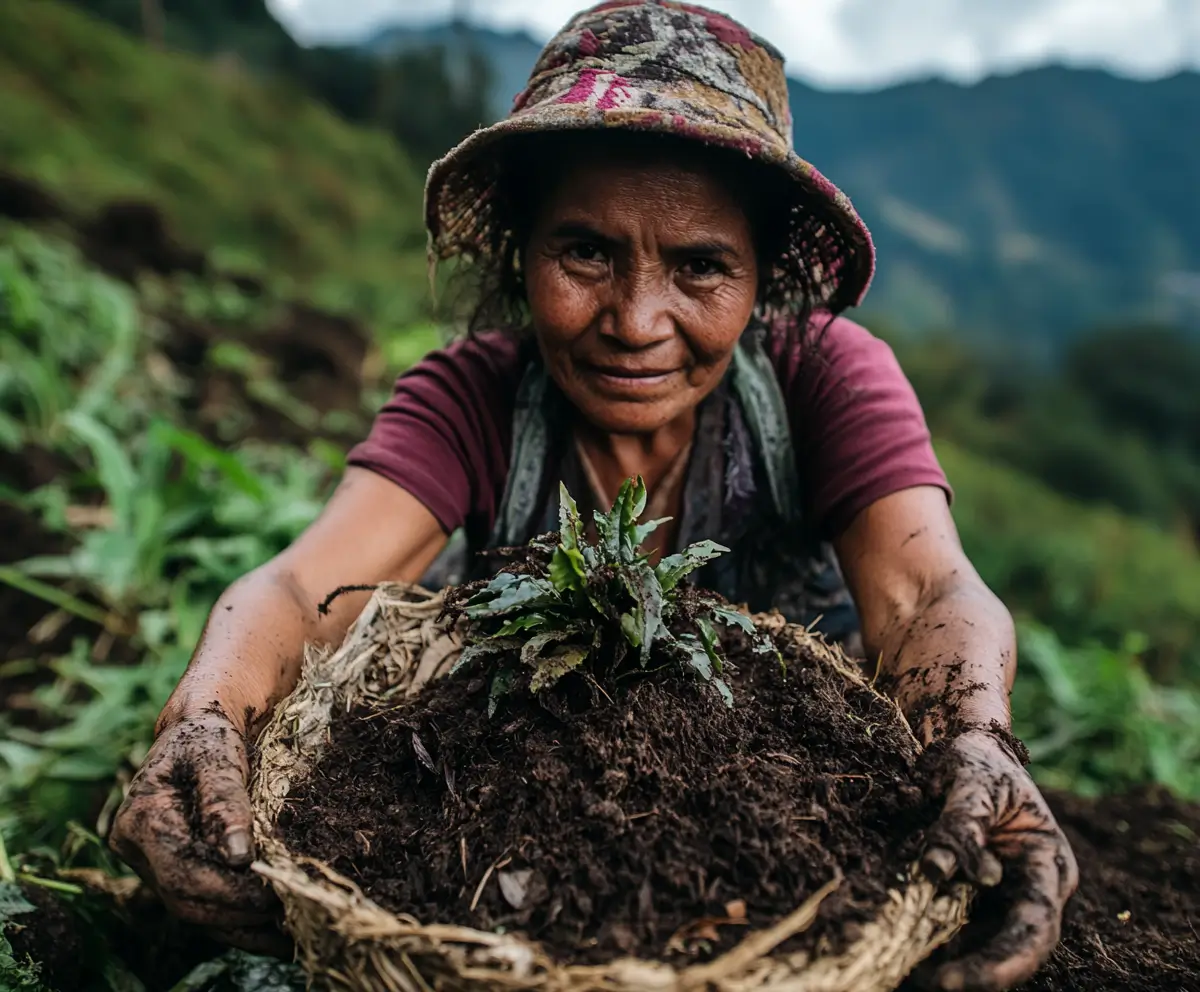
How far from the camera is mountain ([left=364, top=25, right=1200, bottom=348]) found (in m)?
25.1

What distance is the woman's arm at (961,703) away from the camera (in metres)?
1.10

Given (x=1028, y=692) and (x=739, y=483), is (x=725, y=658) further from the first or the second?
(x=1028, y=692)

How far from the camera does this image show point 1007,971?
106 cm

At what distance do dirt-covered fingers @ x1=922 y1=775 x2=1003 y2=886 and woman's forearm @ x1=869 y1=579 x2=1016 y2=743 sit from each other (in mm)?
241

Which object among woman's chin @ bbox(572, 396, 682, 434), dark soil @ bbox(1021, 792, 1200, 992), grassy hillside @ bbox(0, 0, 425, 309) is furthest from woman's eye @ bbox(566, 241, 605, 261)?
grassy hillside @ bbox(0, 0, 425, 309)

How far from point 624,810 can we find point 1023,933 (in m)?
0.50

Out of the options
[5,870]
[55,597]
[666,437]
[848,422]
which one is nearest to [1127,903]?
[848,422]

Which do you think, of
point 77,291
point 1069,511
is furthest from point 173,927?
point 1069,511

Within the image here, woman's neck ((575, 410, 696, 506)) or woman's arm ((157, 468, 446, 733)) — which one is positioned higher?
woman's neck ((575, 410, 696, 506))

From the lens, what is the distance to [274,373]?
5.86 meters

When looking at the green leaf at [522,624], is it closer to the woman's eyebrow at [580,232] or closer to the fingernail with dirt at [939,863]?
the fingernail with dirt at [939,863]

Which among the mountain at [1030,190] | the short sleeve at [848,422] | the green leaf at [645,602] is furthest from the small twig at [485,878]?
the mountain at [1030,190]

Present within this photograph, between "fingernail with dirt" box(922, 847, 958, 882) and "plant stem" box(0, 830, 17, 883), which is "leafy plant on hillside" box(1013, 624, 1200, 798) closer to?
"fingernail with dirt" box(922, 847, 958, 882)

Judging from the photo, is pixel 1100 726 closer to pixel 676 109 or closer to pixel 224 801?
pixel 676 109
